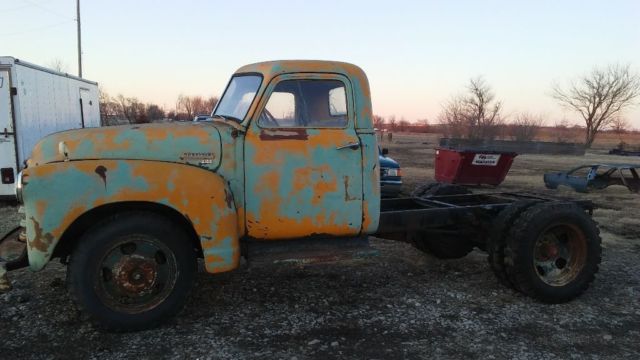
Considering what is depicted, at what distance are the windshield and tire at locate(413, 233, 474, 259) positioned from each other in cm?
272

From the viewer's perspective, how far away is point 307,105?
4195mm

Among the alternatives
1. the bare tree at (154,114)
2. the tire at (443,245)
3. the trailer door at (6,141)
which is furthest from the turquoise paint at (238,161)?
the bare tree at (154,114)

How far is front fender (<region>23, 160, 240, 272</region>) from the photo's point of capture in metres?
3.43

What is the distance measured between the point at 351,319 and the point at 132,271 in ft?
6.00

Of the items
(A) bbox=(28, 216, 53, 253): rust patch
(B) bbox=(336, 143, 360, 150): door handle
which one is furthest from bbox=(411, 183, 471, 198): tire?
(A) bbox=(28, 216, 53, 253): rust patch

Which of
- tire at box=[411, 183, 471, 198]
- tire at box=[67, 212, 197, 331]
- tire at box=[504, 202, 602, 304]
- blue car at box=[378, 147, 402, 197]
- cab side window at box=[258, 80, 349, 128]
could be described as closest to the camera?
tire at box=[67, 212, 197, 331]

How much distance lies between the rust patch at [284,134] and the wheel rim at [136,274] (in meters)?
1.18

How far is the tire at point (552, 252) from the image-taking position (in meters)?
4.54

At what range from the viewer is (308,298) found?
462cm

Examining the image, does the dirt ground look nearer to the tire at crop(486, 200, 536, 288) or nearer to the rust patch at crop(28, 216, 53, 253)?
the tire at crop(486, 200, 536, 288)

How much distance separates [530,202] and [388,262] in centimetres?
180

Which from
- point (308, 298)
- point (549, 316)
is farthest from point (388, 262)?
point (549, 316)

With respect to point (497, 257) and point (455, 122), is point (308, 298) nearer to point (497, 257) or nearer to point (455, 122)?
point (497, 257)

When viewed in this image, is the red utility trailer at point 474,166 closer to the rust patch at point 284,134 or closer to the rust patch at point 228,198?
the rust patch at point 284,134
